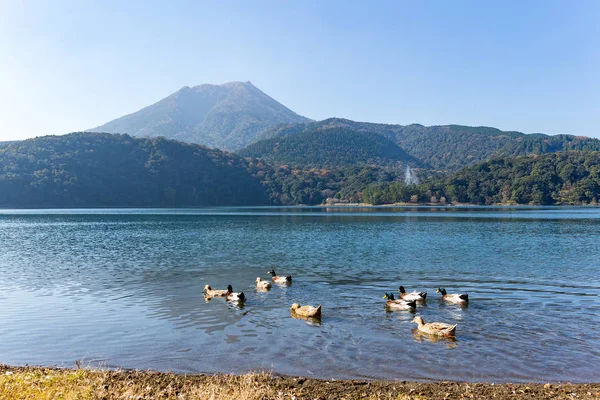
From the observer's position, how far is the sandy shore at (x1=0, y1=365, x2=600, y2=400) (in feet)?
34.0

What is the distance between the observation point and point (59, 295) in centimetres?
2531

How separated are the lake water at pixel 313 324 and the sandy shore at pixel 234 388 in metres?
1.12

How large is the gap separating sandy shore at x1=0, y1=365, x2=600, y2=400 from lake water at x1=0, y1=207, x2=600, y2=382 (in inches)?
44.1

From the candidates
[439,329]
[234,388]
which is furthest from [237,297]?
[234,388]

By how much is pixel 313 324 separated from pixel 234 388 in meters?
8.38

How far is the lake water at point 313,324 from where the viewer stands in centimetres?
1452

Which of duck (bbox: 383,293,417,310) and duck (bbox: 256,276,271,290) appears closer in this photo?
duck (bbox: 383,293,417,310)

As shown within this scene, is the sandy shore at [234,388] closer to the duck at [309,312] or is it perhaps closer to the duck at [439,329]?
the duck at [439,329]

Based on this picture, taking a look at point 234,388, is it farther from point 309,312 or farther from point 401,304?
point 401,304

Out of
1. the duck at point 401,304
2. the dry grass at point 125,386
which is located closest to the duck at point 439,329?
the duck at point 401,304

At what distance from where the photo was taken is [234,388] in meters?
10.8

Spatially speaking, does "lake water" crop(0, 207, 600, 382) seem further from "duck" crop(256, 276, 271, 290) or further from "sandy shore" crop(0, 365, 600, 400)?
"sandy shore" crop(0, 365, 600, 400)

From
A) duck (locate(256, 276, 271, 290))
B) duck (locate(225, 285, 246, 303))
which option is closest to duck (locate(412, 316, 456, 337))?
duck (locate(225, 285, 246, 303))

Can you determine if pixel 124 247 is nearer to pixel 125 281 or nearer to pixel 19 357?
pixel 125 281
